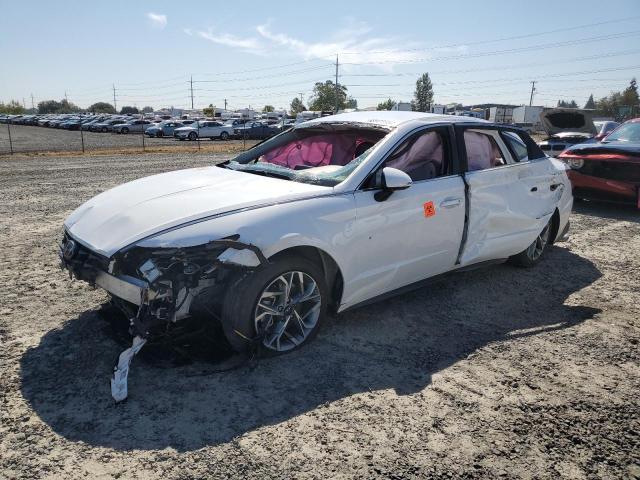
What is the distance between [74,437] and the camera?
254cm

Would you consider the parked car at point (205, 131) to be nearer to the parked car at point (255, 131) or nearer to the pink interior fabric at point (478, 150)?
the parked car at point (255, 131)

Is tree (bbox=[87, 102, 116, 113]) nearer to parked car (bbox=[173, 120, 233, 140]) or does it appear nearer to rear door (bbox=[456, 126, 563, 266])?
parked car (bbox=[173, 120, 233, 140])

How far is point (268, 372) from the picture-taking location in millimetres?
3207

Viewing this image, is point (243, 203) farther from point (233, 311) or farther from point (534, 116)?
point (534, 116)

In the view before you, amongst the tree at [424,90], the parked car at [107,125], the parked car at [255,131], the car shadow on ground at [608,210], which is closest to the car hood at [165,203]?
the car shadow on ground at [608,210]

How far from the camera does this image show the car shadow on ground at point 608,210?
8430 millimetres

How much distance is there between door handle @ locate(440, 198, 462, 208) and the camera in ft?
13.5

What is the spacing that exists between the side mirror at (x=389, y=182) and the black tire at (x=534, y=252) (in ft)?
7.76

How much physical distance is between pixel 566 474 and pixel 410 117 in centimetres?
298

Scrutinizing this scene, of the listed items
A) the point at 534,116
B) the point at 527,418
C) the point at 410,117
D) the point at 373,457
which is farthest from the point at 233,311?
the point at 534,116

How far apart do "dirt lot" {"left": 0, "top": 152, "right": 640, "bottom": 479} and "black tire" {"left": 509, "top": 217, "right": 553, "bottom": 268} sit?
2.45 feet

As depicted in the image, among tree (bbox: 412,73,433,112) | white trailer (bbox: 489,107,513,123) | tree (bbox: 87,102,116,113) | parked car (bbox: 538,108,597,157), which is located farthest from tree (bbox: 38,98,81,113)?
parked car (bbox: 538,108,597,157)

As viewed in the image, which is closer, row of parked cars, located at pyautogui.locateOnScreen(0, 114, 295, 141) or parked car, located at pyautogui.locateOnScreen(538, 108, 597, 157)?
parked car, located at pyautogui.locateOnScreen(538, 108, 597, 157)

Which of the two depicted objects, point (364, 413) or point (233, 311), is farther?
point (233, 311)
